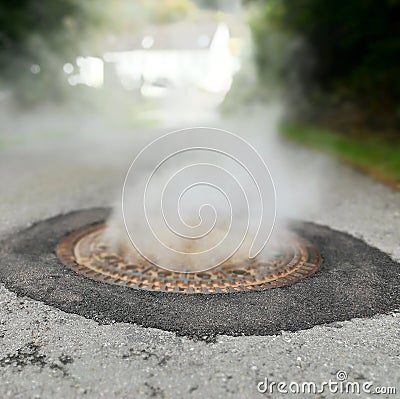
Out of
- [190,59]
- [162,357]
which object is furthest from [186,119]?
[190,59]

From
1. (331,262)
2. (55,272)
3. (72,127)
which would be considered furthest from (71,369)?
(72,127)

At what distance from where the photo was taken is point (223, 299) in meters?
2.87

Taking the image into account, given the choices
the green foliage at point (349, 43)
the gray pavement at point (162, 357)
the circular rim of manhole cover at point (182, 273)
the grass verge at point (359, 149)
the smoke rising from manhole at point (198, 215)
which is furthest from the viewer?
the green foliage at point (349, 43)

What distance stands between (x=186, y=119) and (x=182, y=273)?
13998 mm

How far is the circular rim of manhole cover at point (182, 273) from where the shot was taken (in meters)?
3.06

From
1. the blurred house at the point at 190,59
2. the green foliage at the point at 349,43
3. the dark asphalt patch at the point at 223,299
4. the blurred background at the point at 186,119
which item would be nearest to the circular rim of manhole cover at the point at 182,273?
the dark asphalt patch at the point at 223,299

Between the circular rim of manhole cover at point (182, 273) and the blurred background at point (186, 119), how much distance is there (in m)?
1.48

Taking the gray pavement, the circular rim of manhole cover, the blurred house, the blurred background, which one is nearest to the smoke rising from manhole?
the circular rim of manhole cover

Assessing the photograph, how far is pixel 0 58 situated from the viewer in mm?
9836

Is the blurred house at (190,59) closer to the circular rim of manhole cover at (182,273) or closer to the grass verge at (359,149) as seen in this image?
the grass verge at (359,149)

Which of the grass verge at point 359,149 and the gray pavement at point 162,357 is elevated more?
the grass verge at point 359,149

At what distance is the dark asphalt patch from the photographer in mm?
2605

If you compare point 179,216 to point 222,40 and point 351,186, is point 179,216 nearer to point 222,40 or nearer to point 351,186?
point 351,186

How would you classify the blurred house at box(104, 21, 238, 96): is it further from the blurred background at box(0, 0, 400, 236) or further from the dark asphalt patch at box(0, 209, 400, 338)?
the dark asphalt patch at box(0, 209, 400, 338)
